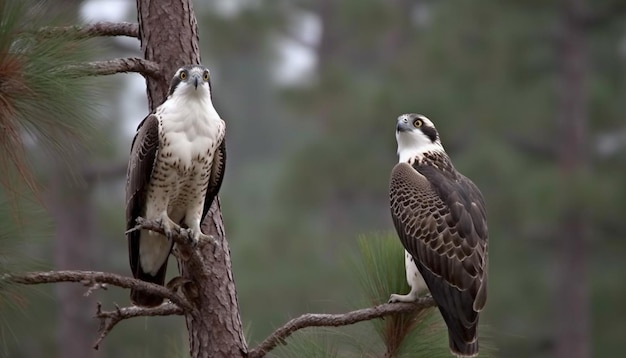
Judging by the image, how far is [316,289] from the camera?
14062mm

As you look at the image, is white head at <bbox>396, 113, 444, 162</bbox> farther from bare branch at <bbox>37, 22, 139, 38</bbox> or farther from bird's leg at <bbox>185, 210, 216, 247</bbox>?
bare branch at <bbox>37, 22, 139, 38</bbox>

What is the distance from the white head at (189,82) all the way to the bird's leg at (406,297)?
3.48 ft

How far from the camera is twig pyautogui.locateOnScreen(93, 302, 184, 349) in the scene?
389 cm

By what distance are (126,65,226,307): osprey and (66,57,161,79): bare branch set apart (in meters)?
0.15

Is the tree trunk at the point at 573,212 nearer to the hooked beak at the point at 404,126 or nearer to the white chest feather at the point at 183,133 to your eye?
the hooked beak at the point at 404,126

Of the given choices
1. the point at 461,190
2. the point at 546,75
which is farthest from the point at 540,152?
the point at 461,190

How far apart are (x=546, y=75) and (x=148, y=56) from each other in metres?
10.5

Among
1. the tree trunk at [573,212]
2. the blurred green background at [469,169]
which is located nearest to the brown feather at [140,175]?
the blurred green background at [469,169]

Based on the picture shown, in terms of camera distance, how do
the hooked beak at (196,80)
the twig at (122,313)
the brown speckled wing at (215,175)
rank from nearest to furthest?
the twig at (122,313)
the hooked beak at (196,80)
the brown speckled wing at (215,175)

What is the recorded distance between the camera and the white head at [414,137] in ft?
17.4

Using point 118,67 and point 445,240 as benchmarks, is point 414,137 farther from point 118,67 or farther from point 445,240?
point 118,67

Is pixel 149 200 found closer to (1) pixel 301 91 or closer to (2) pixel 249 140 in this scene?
(1) pixel 301 91

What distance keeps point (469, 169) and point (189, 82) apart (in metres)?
9.17

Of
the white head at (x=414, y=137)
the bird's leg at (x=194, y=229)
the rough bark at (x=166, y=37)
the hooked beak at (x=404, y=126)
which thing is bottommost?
the bird's leg at (x=194, y=229)
